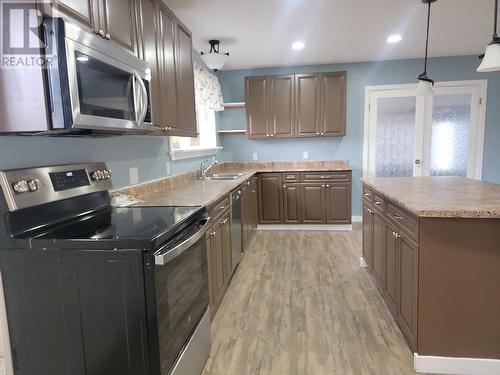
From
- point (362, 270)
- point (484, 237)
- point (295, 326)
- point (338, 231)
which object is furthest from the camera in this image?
point (338, 231)

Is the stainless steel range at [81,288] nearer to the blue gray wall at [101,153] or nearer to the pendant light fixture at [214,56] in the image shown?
the blue gray wall at [101,153]

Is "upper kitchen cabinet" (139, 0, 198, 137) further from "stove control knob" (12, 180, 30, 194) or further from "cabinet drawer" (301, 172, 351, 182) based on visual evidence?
"cabinet drawer" (301, 172, 351, 182)

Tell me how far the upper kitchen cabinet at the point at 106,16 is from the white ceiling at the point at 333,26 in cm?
99

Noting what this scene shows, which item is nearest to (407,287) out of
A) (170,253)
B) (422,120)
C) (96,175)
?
(170,253)

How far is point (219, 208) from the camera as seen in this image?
2.54 meters

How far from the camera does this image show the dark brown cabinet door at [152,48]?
2.04 meters

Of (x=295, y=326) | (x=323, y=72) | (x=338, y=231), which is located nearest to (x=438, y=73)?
(x=323, y=72)

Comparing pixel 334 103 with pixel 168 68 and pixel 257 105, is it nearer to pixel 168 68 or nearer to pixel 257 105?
pixel 257 105

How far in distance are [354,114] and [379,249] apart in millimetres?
2998

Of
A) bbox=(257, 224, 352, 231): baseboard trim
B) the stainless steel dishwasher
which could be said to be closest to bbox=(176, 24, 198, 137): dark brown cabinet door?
the stainless steel dishwasher

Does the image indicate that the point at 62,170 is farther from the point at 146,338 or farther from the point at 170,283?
the point at 146,338

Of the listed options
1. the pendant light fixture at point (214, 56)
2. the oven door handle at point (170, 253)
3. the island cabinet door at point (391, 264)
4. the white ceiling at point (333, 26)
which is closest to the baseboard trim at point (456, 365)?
the island cabinet door at point (391, 264)

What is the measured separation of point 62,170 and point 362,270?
2.80 meters

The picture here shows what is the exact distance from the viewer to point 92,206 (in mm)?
1750
